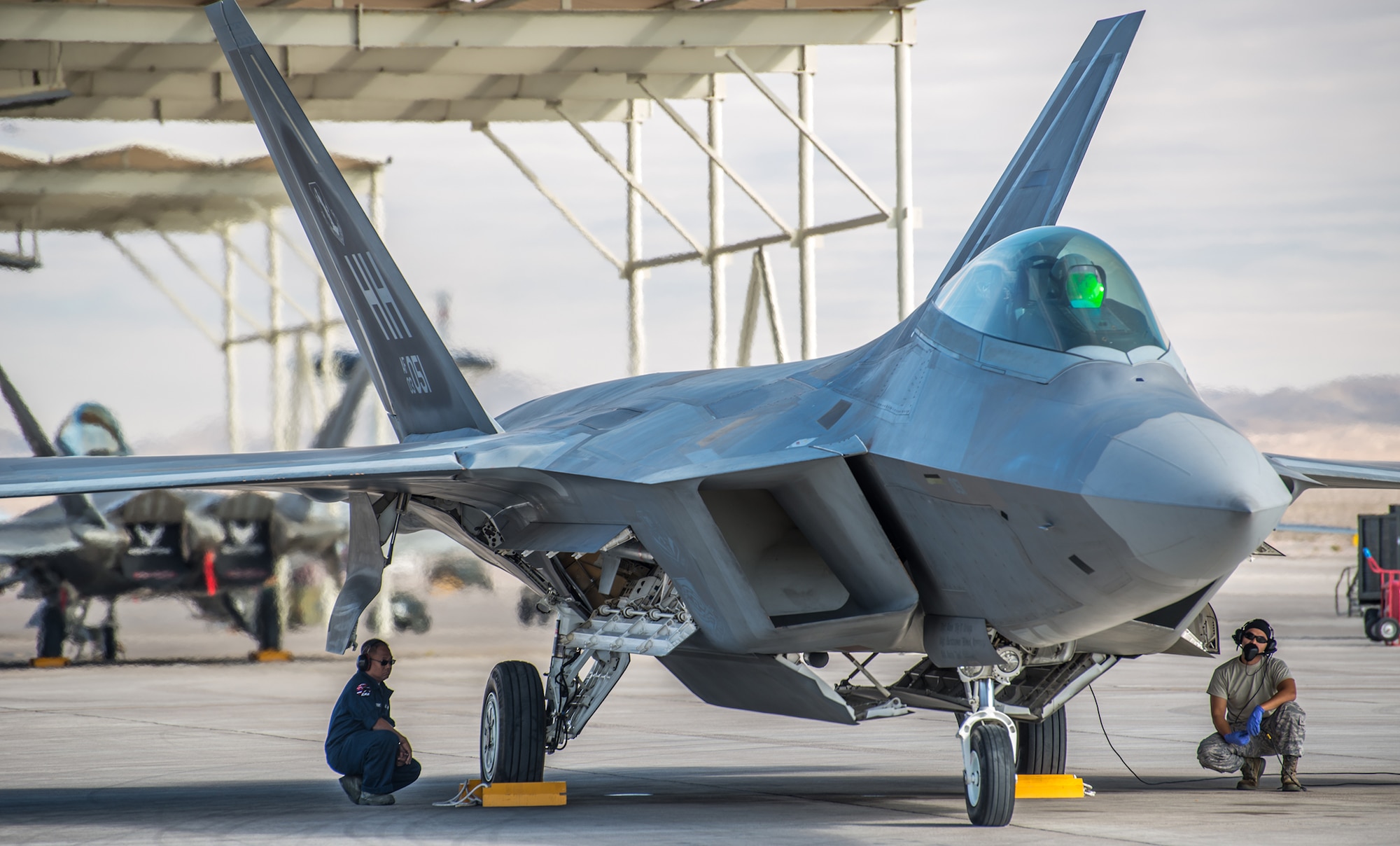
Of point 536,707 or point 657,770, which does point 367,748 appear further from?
point 657,770

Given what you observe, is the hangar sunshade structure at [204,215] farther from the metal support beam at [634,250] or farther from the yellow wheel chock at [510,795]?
the yellow wheel chock at [510,795]

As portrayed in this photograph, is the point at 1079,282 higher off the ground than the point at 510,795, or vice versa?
the point at 1079,282

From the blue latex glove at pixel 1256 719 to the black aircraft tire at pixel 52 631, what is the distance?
17.9m

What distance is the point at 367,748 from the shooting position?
8234mm

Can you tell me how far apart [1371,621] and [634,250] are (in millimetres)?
11944

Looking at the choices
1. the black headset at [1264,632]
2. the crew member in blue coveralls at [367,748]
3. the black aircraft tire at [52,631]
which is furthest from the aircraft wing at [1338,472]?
the black aircraft tire at [52,631]

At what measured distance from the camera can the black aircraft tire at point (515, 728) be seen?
8.34 m

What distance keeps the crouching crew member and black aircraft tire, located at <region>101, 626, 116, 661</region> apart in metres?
18.4

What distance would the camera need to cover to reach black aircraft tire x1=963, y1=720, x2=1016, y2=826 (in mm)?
6562

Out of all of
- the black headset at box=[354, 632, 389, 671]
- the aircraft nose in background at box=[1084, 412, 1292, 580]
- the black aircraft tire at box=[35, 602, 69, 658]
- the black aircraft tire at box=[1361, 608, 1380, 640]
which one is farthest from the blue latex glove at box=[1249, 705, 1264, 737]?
the black aircraft tire at box=[35, 602, 69, 658]

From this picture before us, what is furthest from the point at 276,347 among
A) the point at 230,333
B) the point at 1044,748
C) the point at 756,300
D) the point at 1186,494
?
the point at 1186,494

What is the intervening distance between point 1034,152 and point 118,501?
15679mm

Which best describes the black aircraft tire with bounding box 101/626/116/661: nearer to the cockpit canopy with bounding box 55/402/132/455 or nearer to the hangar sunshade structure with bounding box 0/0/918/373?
the cockpit canopy with bounding box 55/402/132/455

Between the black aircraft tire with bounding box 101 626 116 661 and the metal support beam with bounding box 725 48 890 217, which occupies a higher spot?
the metal support beam with bounding box 725 48 890 217
